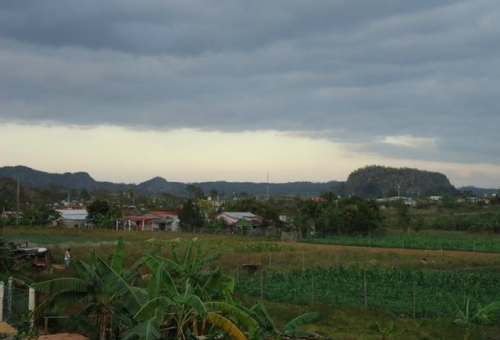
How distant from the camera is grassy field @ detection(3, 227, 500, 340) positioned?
700 inches

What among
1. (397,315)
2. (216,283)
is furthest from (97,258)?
(397,315)

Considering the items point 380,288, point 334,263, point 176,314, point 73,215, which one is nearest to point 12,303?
point 176,314

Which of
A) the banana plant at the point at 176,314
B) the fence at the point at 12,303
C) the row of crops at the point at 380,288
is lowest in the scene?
the row of crops at the point at 380,288

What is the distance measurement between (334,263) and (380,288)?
10.7 metres

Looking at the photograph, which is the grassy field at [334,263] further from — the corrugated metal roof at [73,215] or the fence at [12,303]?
the corrugated metal roof at [73,215]

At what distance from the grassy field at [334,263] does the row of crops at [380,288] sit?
1.45 ft

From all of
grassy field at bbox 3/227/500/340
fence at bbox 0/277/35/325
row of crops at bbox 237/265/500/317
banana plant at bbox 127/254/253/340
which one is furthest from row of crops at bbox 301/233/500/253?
banana plant at bbox 127/254/253/340

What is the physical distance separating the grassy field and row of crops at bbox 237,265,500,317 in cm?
44

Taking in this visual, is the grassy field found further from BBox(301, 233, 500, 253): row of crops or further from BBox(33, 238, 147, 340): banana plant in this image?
BBox(33, 238, 147, 340): banana plant

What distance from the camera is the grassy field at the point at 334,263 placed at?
58.3ft

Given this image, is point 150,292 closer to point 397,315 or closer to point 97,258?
point 97,258

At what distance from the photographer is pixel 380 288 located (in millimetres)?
26562

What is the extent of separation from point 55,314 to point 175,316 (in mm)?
4550

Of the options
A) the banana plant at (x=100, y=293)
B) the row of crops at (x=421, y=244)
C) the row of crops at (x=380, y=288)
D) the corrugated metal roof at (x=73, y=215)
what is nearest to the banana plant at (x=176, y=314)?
the banana plant at (x=100, y=293)
